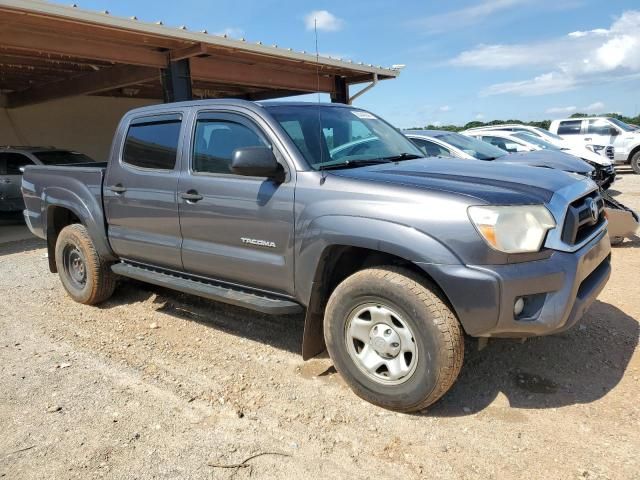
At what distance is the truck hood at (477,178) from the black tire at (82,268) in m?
2.97

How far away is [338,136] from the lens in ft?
12.6

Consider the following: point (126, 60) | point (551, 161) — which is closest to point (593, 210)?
point (551, 161)

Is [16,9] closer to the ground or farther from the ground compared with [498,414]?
farther from the ground

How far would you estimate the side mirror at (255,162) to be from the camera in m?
3.22

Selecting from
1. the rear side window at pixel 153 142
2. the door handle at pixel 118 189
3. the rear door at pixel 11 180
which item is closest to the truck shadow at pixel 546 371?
A: the rear side window at pixel 153 142

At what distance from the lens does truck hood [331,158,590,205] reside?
2.81 m

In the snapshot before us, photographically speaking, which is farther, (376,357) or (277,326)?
(277,326)

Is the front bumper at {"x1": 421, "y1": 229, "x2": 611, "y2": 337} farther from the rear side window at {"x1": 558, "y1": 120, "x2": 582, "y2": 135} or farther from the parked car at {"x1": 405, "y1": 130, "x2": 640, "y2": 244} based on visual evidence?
the rear side window at {"x1": 558, "y1": 120, "x2": 582, "y2": 135}

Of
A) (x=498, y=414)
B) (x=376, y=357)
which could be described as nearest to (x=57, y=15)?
(x=376, y=357)

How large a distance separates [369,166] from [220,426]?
1911mm

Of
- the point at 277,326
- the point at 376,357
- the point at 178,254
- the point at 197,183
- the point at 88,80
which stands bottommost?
the point at 277,326

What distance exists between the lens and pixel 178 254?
13.5 ft

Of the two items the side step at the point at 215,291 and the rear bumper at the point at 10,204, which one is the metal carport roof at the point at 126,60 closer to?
the rear bumper at the point at 10,204

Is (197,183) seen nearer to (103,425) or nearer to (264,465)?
(103,425)
